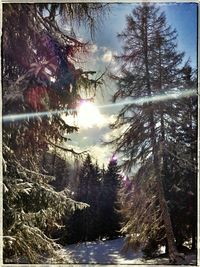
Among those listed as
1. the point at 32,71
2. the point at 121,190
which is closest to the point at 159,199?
the point at 121,190

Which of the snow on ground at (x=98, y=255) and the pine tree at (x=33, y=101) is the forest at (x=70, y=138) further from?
the snow on ground at (x=98, y=255)

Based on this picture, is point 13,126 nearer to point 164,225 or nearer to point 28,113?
point 28,113

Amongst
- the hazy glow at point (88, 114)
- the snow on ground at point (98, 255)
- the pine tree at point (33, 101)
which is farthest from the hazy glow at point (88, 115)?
the snow on ground at point (98, 255)

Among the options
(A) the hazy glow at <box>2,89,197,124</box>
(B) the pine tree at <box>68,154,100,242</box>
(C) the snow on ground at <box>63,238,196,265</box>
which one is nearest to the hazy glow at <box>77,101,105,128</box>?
(A) the hazy glow at <box>2,89,197,124</box>

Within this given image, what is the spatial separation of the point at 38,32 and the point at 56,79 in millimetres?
470

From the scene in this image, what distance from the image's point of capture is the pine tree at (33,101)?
110 inches

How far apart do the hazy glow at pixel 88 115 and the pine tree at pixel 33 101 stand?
0.35ft

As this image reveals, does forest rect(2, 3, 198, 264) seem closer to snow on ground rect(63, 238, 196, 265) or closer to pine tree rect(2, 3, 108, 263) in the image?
pine tree rect(2, 3, 108, 263)

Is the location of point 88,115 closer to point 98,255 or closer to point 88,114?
point 88,114

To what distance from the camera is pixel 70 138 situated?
144 inches

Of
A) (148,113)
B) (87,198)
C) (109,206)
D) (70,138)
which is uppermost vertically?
(148,113)

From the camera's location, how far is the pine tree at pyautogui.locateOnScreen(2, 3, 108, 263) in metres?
2.79

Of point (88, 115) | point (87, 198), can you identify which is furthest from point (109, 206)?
point (88, 115)

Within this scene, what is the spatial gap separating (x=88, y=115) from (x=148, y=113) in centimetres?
258
